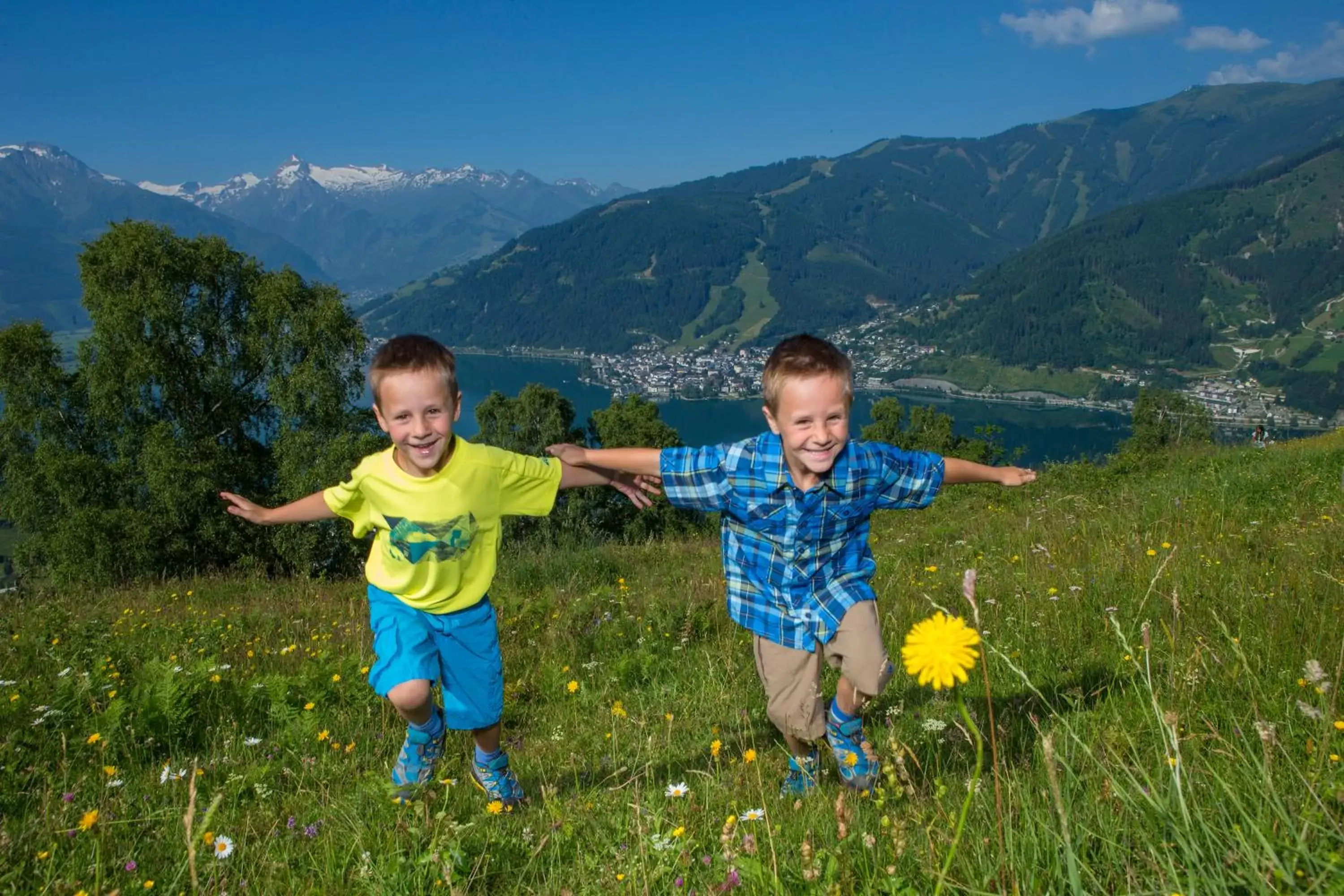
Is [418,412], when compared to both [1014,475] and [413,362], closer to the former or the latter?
[413,362]

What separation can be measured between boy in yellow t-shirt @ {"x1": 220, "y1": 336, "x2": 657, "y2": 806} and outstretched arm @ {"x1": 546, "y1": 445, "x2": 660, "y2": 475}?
0.11 meters

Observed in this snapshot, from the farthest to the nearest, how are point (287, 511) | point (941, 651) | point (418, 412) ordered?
point (287, 511)
point (418, 412)
point (941, 651)

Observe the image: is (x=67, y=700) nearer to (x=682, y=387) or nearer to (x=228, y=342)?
(x=228, y=342)

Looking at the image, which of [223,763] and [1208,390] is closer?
[223,763]

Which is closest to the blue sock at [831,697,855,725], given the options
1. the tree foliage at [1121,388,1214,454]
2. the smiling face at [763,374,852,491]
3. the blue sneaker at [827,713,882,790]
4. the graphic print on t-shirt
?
the blue sneaker at [827,713,882,790]

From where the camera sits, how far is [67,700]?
377cm

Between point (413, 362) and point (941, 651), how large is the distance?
2.39 metres

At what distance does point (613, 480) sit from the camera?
3.46 m

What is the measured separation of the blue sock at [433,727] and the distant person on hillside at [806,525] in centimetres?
129

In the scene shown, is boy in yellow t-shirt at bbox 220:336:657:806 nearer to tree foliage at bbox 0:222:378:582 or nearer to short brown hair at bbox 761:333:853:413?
short brown hair at bbox 761:333:853:413

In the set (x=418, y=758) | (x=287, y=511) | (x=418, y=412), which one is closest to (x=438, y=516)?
(x=418, y=412)

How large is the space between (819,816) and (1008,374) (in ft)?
602

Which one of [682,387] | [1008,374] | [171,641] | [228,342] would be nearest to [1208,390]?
[1008,374]

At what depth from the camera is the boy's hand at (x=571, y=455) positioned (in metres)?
3.41
